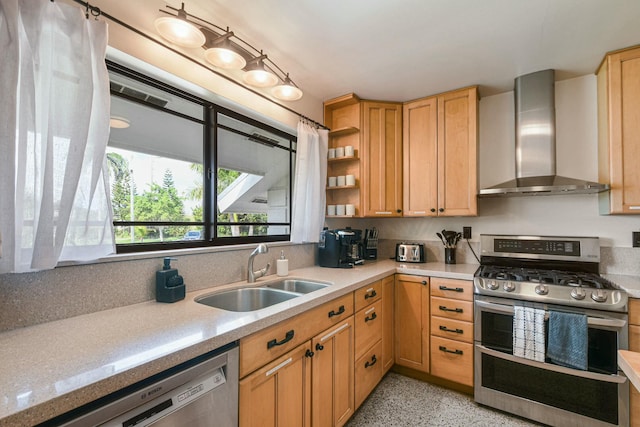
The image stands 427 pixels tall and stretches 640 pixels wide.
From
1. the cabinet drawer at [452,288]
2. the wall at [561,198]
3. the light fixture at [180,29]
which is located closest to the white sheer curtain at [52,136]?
the light fixture at [180,29]

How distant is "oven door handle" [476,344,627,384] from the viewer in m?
1.62

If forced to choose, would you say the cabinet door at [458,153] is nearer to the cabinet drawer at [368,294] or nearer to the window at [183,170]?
the cabinet drawer at [368,294]

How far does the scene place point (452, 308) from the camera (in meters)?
2.14

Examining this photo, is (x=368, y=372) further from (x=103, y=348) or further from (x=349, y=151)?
(x=349, y=151)

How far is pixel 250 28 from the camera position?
5.54ft

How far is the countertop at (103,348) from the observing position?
25.2 inches

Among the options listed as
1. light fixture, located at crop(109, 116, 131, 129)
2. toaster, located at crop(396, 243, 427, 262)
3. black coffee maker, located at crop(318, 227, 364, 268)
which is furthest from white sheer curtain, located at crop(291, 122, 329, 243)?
light fixture, located at crop(109, 116, 131, 129)

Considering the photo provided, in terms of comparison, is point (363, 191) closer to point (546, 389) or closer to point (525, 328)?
point (525, 328)

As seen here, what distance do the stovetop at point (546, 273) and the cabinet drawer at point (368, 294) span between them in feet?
2.25

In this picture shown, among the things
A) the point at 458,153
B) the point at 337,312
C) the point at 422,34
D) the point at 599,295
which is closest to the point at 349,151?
the point at 458,153

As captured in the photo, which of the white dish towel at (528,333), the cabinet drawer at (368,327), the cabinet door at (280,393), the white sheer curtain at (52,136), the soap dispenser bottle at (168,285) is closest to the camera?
the white sheer curtain at (52,136)

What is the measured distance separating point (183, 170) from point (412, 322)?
207 cm

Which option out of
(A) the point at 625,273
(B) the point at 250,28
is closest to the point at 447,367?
(A) the point at 625,273

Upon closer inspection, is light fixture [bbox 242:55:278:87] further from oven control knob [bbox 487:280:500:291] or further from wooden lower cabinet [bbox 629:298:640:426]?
wooden lower cabinet [bbox 629:298:640:426]
